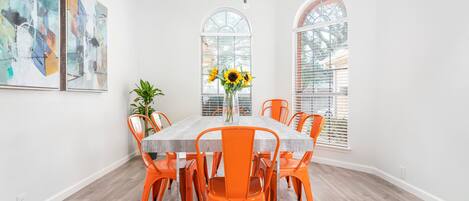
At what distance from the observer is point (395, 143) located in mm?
3283

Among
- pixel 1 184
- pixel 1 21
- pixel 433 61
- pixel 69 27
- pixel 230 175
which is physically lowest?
pixel 1 184

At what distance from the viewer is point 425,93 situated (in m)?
2.79

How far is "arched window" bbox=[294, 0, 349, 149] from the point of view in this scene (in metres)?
4.11

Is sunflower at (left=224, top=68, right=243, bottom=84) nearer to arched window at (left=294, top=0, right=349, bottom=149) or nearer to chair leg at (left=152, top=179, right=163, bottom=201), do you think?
chair leg at (left=152, top=179, right=163, bottom=201)

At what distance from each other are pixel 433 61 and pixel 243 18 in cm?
325

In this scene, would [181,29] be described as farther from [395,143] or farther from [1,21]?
[395,143]

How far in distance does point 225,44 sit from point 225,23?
1.31ft

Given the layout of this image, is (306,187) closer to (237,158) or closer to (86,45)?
(237,158)

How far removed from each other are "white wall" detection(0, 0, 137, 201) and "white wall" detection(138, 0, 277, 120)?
511mm

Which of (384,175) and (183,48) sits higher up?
(183,48)

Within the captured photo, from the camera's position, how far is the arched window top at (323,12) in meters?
4.15

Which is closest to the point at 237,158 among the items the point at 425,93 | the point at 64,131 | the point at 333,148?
the point at 64,131

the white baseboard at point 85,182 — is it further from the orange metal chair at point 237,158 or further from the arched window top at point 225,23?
the arched window top at point 225,23

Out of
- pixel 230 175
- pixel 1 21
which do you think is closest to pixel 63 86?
pixel 1 21
